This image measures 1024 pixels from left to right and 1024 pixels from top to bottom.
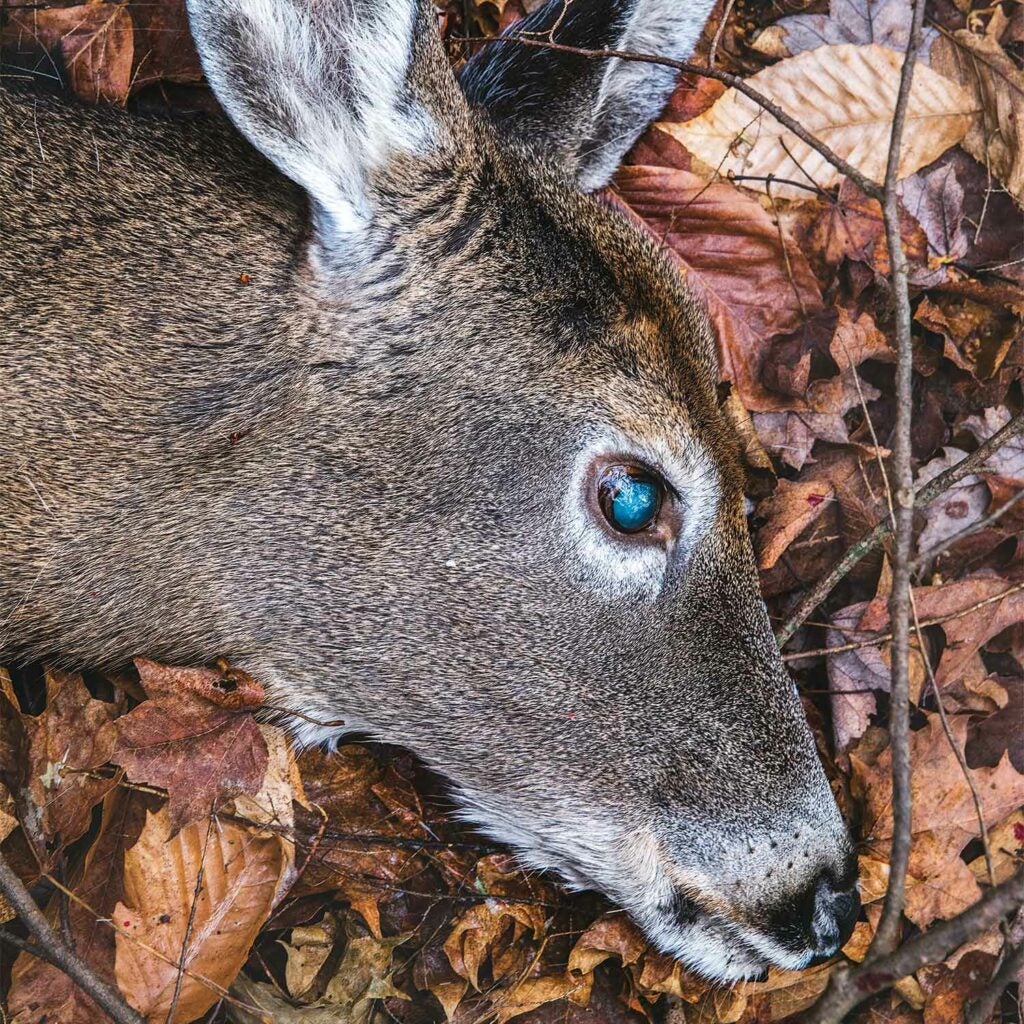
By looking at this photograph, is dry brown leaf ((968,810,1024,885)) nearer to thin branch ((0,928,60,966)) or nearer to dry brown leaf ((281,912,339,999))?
dry brown leaf ((281,912,339,999))

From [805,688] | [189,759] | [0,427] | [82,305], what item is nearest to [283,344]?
[82,305]

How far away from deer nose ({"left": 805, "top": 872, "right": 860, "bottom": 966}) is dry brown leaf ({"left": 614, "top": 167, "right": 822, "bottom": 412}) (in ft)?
6.50

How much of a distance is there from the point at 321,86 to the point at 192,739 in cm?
211

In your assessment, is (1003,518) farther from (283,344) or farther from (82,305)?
(82,305)

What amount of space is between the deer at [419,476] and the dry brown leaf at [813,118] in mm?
1405

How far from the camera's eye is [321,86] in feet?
11.6

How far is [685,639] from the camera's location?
11.8 feet

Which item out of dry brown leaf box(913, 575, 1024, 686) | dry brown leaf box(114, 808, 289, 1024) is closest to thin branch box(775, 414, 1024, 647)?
dry brown leaf box(913, 575, 1024, 686)

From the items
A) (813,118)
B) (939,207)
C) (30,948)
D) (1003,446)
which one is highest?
(813,118)

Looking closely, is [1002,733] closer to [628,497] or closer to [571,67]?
[628,497]

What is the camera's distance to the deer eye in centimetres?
351

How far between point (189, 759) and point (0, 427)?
4.01 ft

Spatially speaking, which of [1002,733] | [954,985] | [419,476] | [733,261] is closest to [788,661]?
[1002,733]

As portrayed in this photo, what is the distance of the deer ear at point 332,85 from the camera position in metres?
3.44
